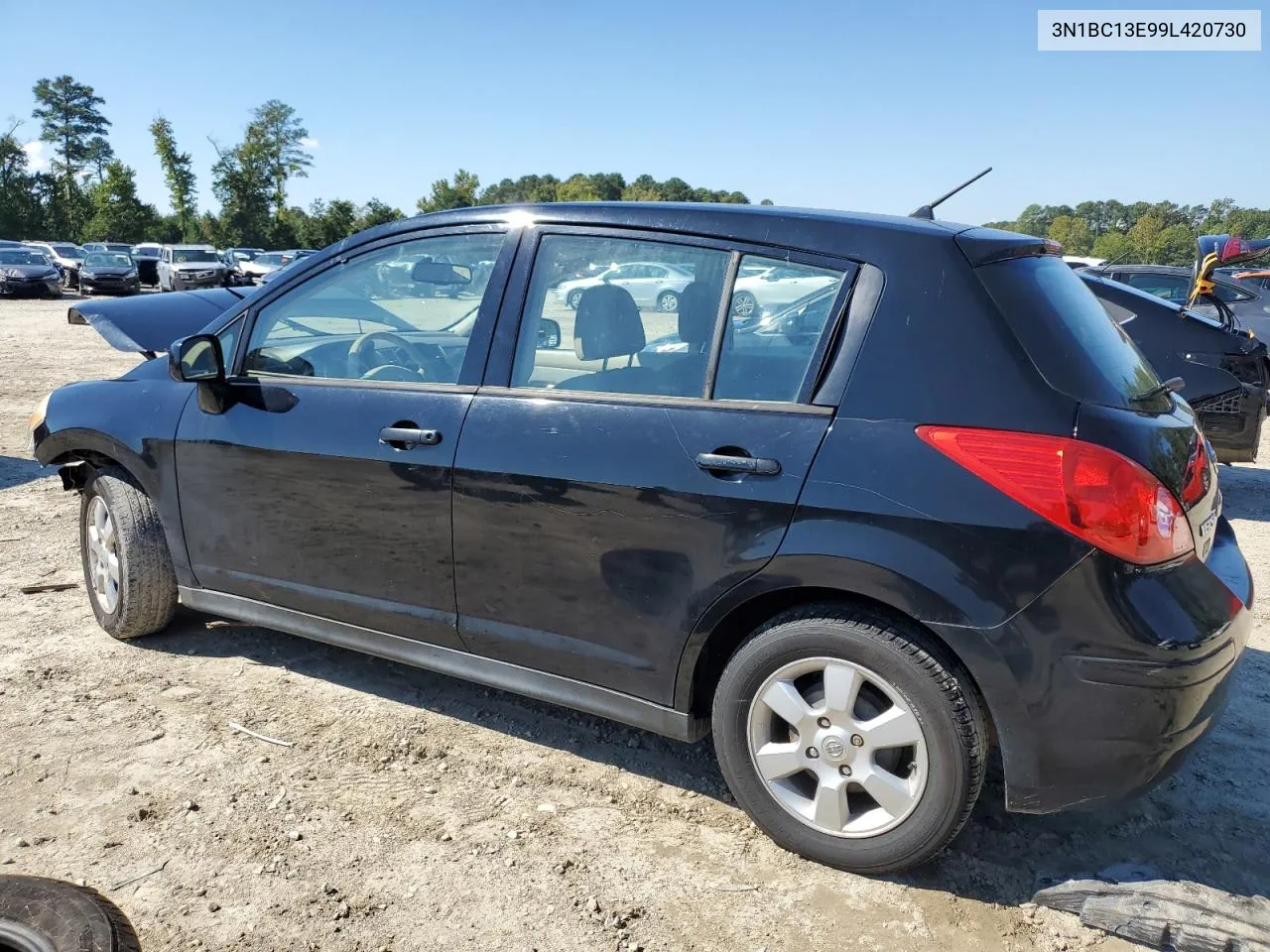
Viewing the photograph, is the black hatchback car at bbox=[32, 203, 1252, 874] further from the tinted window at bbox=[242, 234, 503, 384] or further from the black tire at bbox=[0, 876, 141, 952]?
the black tire at bbox=[0, 876, 141, 952]

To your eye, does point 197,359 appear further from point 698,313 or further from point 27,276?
point 27,276

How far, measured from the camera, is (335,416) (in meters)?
3.26

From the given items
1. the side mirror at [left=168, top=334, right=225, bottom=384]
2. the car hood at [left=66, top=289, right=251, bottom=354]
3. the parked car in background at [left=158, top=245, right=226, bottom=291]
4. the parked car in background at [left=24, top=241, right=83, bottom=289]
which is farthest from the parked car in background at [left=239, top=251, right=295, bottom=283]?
the side mirror at [left=168, top=334, right=225, bottom=384]

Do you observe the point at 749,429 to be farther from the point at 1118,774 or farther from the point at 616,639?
the point at 1118,774

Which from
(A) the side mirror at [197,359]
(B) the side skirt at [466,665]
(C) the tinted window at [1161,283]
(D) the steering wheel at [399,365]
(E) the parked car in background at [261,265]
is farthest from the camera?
(E) the parked car in background at [261,265]

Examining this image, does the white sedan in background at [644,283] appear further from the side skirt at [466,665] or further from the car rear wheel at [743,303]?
the side skirt at [466,665]

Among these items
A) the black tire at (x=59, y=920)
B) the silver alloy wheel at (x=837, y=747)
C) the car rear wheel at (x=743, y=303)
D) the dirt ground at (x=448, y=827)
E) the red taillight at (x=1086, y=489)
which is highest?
the car rear wheel at (x=743, y=303)

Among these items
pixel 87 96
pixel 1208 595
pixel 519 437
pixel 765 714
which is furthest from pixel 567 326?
pixel 87 96

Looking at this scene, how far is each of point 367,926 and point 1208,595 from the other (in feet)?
7.39

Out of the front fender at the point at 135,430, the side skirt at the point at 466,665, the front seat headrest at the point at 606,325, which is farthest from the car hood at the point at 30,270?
the front seat headrest at the point at 606,325

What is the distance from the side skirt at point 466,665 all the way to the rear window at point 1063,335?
139 cm

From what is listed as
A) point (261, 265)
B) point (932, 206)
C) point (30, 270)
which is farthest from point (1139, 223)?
point (932, 206)

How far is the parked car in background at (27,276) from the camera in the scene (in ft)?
92.8

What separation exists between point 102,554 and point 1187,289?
10.9 m
